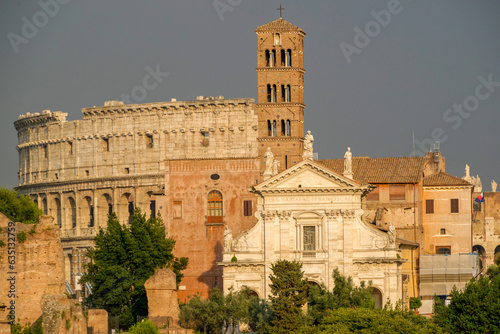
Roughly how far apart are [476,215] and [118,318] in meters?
52.5

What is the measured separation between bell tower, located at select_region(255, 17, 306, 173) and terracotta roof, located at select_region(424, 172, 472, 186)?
10.7 m

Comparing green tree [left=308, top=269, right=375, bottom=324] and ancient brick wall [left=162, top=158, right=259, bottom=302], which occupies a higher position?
ancient brick wall [left=162, top=158, right=259, bottom=302]

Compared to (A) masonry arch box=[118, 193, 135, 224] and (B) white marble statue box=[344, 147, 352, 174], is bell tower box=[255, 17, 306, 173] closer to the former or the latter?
(B) white marble statue box=[344, 147, 352, 174]

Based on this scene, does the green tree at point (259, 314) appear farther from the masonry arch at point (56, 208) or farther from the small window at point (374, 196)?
the masonry arch at point (56, 208)

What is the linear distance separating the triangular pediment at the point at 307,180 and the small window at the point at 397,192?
13762mm

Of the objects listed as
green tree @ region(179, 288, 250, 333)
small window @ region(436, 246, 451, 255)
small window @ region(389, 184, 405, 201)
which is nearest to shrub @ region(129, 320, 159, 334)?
green tree @ region(179, 288, 250, 333)

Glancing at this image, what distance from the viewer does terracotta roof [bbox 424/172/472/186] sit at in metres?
87.8

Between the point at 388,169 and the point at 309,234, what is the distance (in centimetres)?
1556

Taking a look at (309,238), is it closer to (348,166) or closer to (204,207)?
(348,166)

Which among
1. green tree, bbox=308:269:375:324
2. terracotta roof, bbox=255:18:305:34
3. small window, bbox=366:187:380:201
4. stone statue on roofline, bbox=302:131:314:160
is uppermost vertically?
terracotta roof, bbox=255:18:305:34

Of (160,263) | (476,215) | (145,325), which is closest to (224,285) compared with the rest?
(160,263)

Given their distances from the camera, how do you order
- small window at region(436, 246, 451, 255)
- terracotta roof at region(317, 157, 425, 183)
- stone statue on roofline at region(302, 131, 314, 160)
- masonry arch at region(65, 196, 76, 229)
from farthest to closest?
1. masonry arch at region(65, 196, 76, 229)
2. small window at region(436, 246, 451, 255)
3. terracotta roof at region(317, 157, 425, 183)
4. stone statue on roofline at region(302, 131, 314, 160)

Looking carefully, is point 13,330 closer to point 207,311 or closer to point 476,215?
point 207,311

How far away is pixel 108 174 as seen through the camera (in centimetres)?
11069
